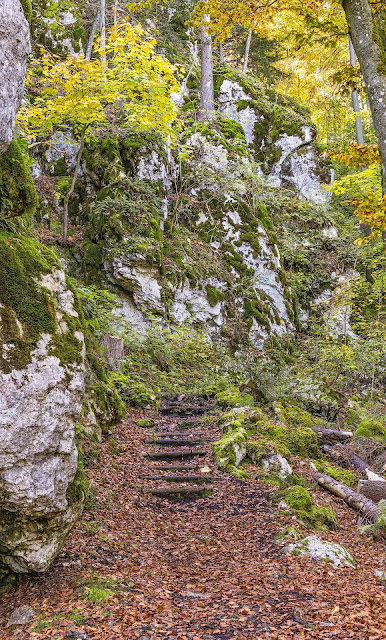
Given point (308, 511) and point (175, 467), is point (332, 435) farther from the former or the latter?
point (175, 467)

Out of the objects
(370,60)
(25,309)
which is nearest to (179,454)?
(25,309)

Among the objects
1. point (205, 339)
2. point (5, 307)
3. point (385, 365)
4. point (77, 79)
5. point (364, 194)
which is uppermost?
point (77, 79)

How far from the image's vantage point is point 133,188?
12.0m

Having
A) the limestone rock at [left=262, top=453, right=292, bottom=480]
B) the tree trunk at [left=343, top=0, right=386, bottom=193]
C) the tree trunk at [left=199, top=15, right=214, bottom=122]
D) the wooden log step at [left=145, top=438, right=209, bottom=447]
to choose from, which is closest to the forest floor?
the limestone rock at [left=262, top=453, right=292, bottom=480]

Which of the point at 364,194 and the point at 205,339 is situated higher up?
the point at 364,194

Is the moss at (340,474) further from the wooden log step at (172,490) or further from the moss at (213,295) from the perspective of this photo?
the moss at (213,295)

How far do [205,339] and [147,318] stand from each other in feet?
5.65

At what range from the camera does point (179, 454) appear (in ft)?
22.5

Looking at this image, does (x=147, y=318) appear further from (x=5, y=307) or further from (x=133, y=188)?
(x=5, y=307)

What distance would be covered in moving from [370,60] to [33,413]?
467cm

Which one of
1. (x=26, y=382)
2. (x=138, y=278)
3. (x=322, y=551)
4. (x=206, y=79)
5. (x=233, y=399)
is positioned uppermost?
(x=206, y=79)

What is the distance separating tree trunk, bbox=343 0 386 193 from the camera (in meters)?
4.31

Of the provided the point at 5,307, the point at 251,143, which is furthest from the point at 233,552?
the point at 251,143

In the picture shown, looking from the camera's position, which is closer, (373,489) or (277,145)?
(373,489)
